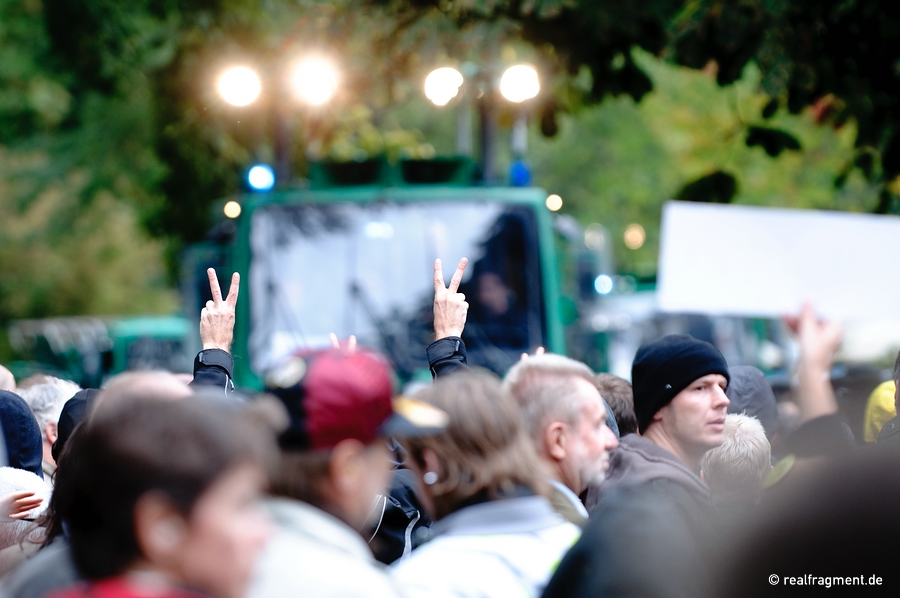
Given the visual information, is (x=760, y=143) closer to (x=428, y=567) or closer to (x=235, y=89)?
(x=235, y=89)

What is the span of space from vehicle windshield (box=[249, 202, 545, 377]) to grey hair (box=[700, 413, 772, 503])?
3.84m

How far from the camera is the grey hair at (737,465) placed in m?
3.46

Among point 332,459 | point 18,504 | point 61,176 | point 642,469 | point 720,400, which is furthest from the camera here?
point 61,176

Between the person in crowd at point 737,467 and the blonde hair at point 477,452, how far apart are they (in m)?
1.24

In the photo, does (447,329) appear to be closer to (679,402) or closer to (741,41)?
(679,402)

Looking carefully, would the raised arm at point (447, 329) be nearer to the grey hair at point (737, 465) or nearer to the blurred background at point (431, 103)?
the grey hair at point (737, 465)

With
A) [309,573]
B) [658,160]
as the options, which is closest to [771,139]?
[309,573]

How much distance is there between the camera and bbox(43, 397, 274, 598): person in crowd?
1.78m

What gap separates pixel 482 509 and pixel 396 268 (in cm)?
540

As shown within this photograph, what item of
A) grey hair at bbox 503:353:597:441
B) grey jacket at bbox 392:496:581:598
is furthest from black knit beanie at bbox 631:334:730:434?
grey jacket at bbox 392:496:581:598

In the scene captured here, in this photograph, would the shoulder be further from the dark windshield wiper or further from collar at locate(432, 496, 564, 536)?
the dark windshield wiper

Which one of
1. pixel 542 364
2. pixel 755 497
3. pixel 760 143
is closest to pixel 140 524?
pixel 542 364

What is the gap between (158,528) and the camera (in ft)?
5.84

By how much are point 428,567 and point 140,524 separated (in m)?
0.73
